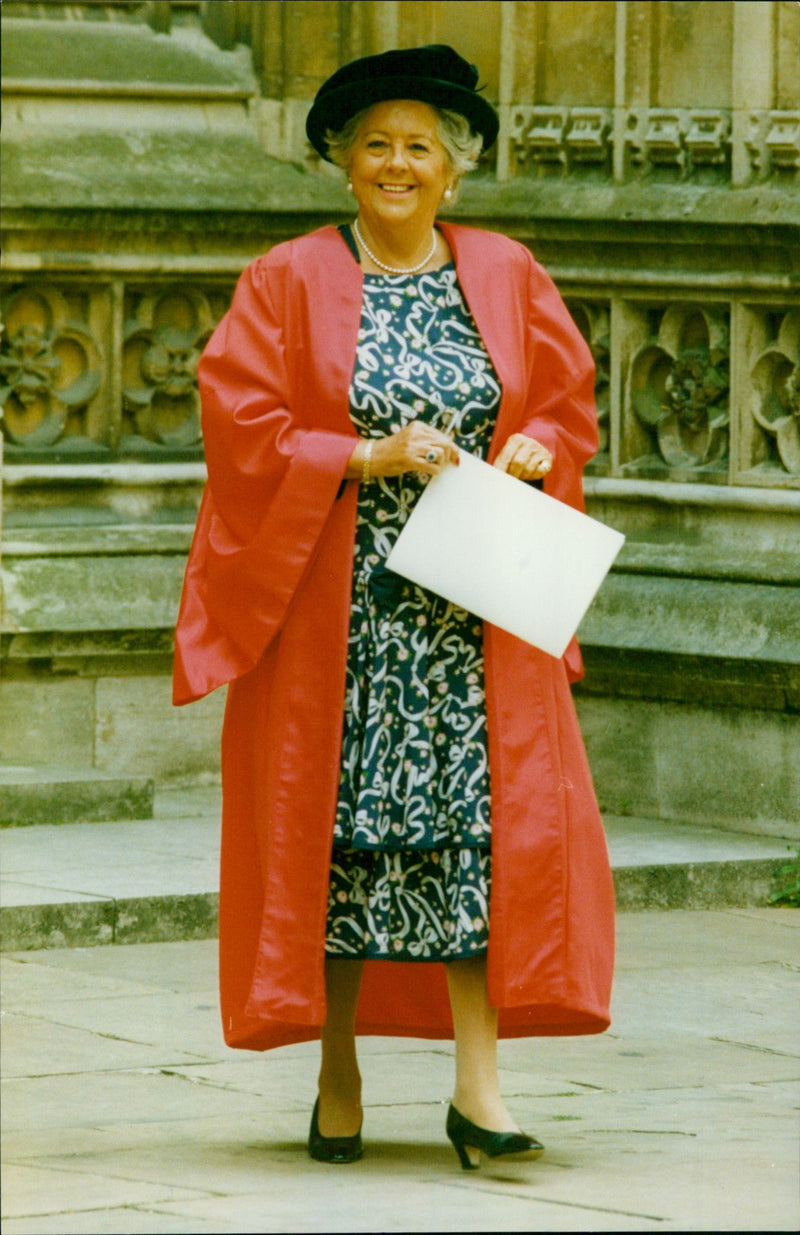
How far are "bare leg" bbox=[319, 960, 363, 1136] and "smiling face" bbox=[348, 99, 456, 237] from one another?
1.35 m

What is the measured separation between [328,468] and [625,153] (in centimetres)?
455

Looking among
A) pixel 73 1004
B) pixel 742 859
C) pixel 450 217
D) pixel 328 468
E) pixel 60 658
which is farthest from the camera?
pixel 450 217

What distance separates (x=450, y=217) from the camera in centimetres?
988

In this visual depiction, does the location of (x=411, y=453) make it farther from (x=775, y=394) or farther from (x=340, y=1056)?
(x=775, y=394)

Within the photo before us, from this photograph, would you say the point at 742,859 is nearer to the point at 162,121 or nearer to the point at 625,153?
the point at 625,153

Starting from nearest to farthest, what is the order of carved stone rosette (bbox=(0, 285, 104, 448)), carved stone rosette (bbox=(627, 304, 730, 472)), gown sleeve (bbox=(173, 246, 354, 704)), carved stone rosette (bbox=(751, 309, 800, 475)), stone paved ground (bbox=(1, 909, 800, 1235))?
stone paved ground (bbox=(1, 909, 800, 1235)) → gown sleeve (bbox=(173, 246, 354, 704)) → carved stone rosette (bbox=(751, 309, 800, 475)) → carved stone rosette (bbox=(627, 304, 730, 472)) → carved stone rosette (bbox=(0, 285, 104, 448))

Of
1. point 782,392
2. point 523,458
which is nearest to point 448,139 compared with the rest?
point 523,458

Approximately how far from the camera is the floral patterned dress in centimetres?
516

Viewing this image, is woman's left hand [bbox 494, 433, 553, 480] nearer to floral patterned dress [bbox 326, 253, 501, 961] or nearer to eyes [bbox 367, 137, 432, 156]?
floral patterned dress [bbox 326, 253, 501, 961]

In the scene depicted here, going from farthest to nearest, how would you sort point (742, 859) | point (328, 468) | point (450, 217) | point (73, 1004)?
point (450, 217) < point (742, 859) < point (73, 1004) < point (328, 468)

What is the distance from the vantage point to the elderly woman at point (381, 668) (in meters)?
5.16

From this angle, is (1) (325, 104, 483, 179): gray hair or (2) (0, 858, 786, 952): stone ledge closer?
(1) (325, 104, 483, 179): gray hair

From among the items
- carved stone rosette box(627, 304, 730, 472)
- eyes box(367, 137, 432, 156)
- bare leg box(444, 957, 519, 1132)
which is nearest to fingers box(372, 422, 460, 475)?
eyes box(367, 137, 432, 156)

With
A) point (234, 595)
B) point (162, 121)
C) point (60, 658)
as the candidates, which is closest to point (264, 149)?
point (162, 121)
